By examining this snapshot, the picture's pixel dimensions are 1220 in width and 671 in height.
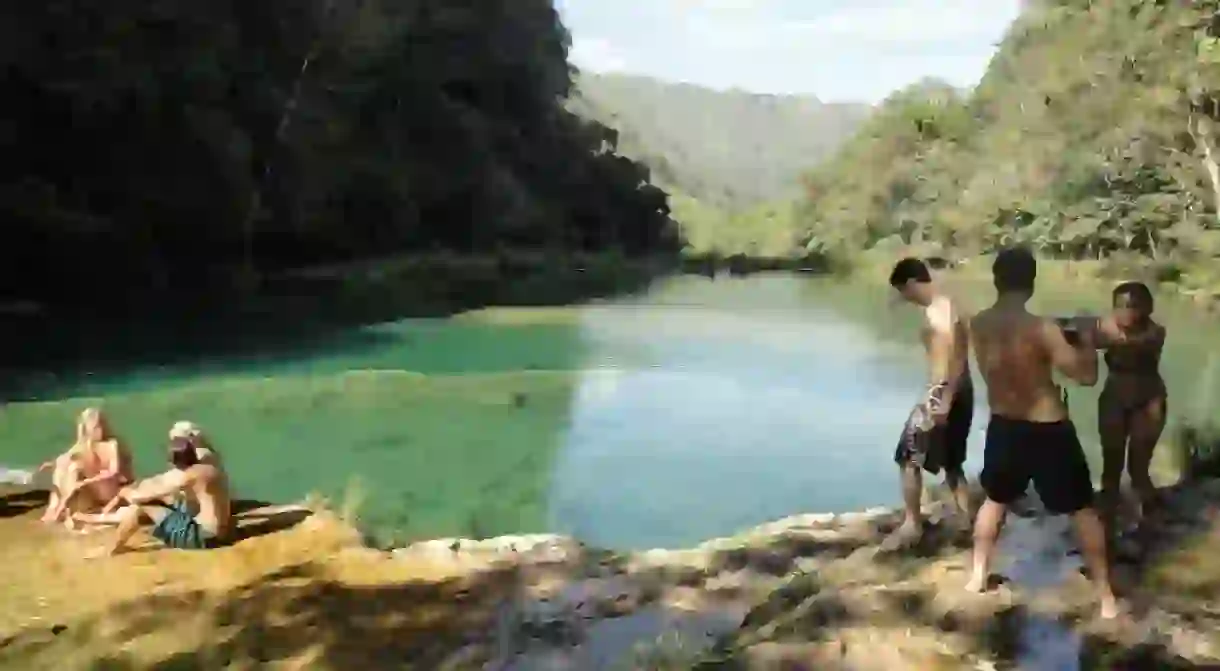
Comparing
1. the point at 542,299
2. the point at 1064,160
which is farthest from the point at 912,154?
the point at 542,299

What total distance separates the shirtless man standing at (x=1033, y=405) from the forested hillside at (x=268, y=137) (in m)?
16.8

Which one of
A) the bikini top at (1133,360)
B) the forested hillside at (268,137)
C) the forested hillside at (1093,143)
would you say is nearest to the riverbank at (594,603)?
the bikini top at (1133,360)

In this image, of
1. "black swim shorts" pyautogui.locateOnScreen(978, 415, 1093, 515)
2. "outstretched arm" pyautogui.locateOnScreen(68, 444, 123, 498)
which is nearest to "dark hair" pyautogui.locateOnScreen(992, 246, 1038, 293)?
"black swim shorts" pyautogui.locateOnScreen(978, 415, 1093, 515)

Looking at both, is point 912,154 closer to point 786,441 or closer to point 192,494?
point 786,441

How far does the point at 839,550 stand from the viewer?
6.09 m

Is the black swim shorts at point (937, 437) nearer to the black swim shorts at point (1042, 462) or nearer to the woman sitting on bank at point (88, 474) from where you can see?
the black swim shorts at point (1042, 462)

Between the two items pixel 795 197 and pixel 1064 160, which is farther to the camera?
pixel 795 197

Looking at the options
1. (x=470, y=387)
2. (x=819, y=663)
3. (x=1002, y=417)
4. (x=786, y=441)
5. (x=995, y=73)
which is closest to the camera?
(x=819, y=663)

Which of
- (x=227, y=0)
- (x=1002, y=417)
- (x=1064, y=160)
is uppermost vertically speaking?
(x=227, y=0)

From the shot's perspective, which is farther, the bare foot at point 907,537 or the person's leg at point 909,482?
the bare foot at point 907,537

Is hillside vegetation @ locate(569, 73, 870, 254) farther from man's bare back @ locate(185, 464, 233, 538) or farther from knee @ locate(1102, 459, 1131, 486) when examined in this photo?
knee @ locate(1102, 459, 1131, 486)

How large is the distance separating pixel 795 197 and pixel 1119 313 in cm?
6739

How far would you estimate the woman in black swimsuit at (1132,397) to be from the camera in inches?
204

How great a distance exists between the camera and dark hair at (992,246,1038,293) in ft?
13.6
